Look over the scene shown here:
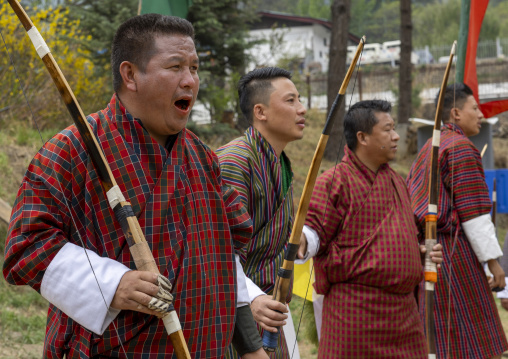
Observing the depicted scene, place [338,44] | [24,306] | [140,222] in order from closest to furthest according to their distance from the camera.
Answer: [140,222], [24,306], [338,44]

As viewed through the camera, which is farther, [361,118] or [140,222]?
[361,118]

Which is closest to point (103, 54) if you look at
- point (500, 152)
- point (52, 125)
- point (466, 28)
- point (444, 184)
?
point (52, 125)

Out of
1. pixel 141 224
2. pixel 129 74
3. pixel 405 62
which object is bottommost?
pixel 405 62

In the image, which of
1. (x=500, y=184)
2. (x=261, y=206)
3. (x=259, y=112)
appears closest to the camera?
(x=261, y=206)

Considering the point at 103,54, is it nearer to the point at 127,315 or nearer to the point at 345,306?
the point at 345,306

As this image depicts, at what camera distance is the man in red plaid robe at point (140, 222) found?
2137 mm

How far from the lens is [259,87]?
13.4 feet

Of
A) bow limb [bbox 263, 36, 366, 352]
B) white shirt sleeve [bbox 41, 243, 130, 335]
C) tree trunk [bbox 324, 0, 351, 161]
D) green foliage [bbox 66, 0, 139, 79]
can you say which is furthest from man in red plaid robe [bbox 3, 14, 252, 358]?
tree trunk [bbox 324, 0, 351, 161]

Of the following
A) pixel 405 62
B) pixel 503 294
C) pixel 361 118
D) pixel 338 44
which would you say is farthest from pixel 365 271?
pixel 405 62

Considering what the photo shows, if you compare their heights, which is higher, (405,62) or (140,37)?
(140,37)

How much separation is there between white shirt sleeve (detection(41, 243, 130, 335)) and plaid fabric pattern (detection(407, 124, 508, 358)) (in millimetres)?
3521

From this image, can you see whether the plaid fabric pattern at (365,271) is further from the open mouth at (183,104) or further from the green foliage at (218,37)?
the green foliage at (218,37)

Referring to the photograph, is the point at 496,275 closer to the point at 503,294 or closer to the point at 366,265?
the point at 503,294

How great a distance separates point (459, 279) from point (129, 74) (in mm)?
3578
